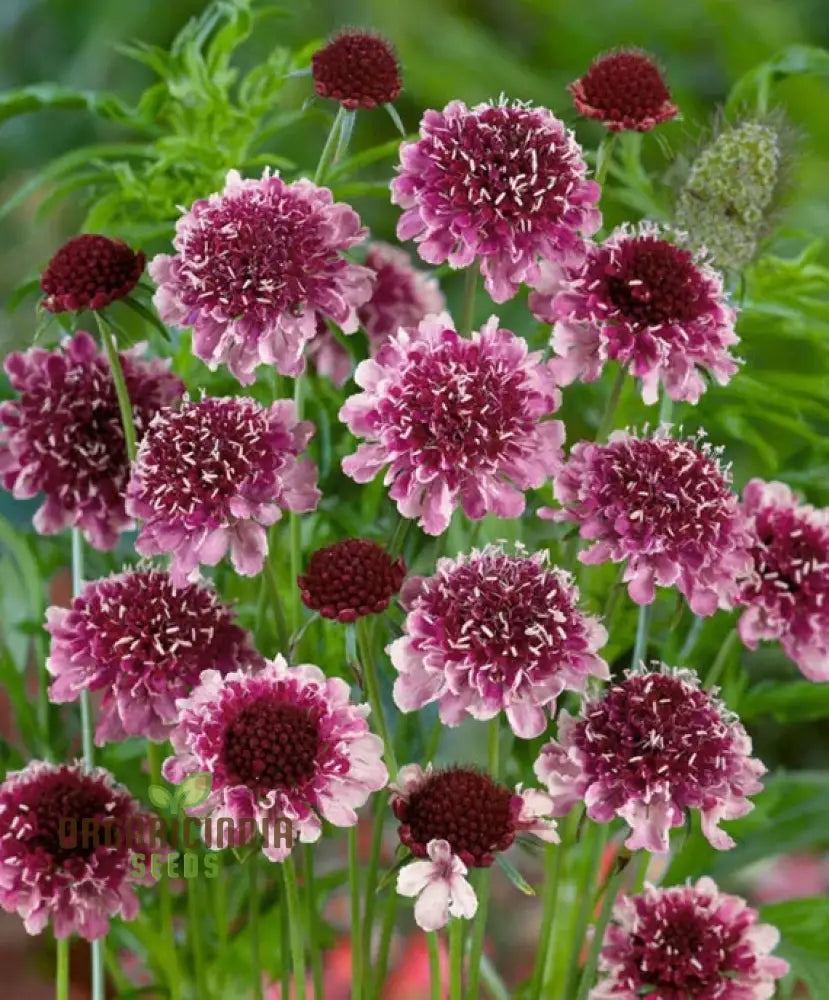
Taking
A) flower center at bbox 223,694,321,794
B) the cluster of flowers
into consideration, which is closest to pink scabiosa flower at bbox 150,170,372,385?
the cluster of flowers

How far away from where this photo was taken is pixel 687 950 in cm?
45

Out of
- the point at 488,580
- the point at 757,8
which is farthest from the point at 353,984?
the point at 757,8

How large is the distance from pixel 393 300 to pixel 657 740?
243 mm

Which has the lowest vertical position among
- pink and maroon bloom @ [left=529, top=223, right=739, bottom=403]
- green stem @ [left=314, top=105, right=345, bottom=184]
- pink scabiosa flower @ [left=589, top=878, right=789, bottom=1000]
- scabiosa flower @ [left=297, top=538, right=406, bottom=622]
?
pink scabiosa flower @ [left=589, top=878, right=789, bottom=1000]

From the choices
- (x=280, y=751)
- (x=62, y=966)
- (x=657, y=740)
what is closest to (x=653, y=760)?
(x=657, y=740)

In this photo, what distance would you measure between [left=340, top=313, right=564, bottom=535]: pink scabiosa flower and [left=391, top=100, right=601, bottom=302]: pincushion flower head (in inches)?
1.0

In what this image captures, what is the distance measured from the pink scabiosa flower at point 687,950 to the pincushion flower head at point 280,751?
0.44ft

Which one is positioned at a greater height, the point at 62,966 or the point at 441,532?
the point at 441,532

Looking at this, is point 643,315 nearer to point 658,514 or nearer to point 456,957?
point 658,514

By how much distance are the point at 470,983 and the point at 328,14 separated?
85 cm

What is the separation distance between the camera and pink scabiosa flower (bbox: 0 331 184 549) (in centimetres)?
48

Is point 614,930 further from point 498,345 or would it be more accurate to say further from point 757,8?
point 757,8

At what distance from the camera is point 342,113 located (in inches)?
17.3

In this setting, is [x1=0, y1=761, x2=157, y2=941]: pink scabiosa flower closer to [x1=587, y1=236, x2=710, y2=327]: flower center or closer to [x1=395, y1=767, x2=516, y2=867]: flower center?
[x1=395, y1=767, x2=516, y2=867]: flower center
